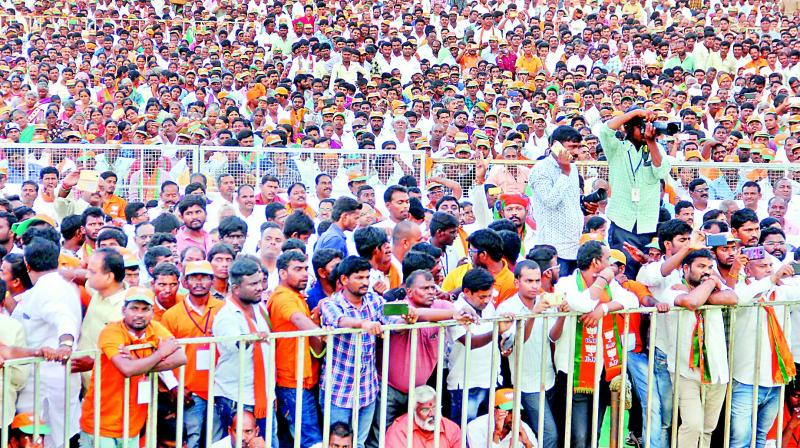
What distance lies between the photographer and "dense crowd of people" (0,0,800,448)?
620 centimetres

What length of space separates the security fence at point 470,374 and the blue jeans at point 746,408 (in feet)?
0.16

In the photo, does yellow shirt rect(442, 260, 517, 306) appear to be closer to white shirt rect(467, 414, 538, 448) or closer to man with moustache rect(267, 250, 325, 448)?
white shirt rect(467, 414, 538, 448)

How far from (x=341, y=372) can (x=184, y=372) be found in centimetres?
81

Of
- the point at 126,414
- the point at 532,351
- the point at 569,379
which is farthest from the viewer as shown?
the point at 532,351

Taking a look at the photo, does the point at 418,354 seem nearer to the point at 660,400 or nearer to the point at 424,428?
the point at 424,428

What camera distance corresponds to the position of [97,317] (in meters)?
6.41

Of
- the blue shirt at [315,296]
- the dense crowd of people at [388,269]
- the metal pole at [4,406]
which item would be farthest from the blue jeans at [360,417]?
the metal pole at [4,406]

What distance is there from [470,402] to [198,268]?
1678 millimetres

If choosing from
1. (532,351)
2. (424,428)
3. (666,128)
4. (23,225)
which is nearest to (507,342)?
(532,351)

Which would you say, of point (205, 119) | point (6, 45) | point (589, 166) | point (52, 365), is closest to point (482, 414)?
point (52, 365)

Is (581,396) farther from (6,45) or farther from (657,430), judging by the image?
(6,45)

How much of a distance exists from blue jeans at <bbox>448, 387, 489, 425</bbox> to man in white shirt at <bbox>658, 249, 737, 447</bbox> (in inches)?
45.3

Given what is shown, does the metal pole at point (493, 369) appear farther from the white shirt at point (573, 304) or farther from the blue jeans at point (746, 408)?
the blue jeans at point (746, 408)

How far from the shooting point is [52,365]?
20.6 ft
